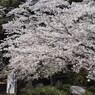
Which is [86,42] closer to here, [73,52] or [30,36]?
[73,52]

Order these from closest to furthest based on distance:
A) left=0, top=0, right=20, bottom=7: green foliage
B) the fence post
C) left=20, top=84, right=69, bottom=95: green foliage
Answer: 1. left=20, top=84, right=69, bottom=95: green foliage
2. the fence post
3. left=0, top=0, right=20, bottom=7: green foliage

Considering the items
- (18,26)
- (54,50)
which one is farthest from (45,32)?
(18,26)

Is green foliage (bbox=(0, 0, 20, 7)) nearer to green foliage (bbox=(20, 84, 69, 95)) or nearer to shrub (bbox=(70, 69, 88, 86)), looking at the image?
shrub (bbox=(70, 69, 88, 86))

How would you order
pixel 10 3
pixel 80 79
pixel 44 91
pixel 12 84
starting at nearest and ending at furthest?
pixel 44 91 → pixel 12 84 → pixel 80 79 → pixel 10 3

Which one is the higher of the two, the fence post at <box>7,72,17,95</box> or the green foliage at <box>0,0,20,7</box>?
the green foliage at <box>0,0,20,7</box>

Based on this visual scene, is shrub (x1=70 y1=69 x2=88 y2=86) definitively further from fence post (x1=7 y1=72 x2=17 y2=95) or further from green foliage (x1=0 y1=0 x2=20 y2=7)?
green foliage (x1=0 y1=0 x2=20 y2=7)

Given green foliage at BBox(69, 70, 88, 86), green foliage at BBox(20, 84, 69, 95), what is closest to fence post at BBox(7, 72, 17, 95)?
green foliage at BBox(20, 84, 69, 95)

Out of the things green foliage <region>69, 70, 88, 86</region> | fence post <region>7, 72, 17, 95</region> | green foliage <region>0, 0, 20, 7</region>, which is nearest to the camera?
fence post <region>7, 72, 17, 95</region>

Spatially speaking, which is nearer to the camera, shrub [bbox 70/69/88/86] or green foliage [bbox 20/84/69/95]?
green foliage [bbox 20/84/69/95]

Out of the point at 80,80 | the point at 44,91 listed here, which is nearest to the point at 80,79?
the point at 80,80

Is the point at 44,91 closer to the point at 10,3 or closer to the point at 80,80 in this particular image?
the point at 80,80

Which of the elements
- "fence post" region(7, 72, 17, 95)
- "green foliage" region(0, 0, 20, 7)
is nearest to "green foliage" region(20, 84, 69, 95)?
"fence post" region(7, 72, 17, 95)

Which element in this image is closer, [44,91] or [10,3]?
[44,91]

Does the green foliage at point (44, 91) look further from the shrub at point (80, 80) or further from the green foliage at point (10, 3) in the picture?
the green foliage at point (10, 3)
